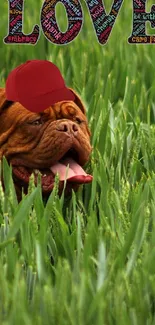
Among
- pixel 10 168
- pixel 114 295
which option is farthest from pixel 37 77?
pixel 114 295

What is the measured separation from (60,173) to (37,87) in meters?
0.22

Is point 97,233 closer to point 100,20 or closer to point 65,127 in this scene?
point 65,127

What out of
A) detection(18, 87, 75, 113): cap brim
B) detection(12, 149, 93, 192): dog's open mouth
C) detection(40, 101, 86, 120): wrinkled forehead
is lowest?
detection(12, 149, 93, 192): dog's open mouth

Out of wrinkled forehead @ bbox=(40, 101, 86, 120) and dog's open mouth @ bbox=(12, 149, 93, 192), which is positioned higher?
wrinkled forehead @ bbox=(40, 101, 86, 120)

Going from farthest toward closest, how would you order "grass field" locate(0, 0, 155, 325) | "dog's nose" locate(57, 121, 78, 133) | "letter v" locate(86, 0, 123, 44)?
"letter v" locate(86, 0, 123, 44) → "dog's nose" locate(57, 121, 78, 133) → "grass field" locate(0, 0, 155, 325)

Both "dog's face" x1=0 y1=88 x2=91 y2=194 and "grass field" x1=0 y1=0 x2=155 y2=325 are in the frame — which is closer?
"grass field" x1=0 y1=0 x2=155 y2=325

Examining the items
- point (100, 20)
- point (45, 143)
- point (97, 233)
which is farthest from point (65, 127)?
point (100, 20)

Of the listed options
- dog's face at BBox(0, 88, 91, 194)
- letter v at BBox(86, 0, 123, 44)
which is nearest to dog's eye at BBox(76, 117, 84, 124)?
dog's face at BBox(0, 88, 91, 194)

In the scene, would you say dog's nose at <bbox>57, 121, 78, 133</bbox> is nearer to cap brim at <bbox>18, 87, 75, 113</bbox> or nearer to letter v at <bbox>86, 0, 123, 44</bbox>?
cap brim at <bbox>18, 87, 75, 113</bbox>

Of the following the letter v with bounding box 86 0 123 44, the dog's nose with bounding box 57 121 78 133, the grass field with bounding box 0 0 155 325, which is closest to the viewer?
the grass field with bounding box 0 0 155 325

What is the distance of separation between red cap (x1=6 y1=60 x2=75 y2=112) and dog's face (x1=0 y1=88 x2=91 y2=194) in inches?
0.7

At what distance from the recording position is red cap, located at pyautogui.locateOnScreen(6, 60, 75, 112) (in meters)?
2.41

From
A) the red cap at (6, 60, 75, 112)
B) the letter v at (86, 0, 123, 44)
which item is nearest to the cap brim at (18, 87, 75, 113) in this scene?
the red cap at (6, 60, 75, 112)

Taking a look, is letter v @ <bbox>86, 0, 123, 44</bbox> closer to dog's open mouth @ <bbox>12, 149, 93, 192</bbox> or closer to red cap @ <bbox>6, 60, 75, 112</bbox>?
red cap @ <bbox>6, 60, 75, 112</bbox>
